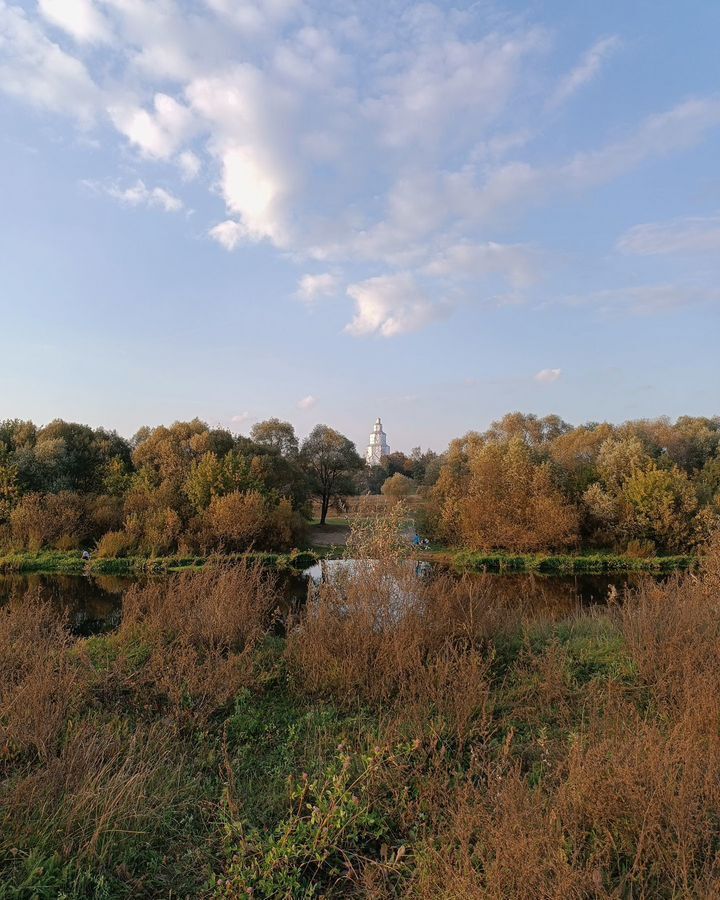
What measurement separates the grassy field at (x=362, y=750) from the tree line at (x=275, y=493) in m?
23.1

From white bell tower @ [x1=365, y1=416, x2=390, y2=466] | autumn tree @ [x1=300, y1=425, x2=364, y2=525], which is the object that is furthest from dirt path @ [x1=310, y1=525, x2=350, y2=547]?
white bell tower @ [x1=365, y1=416, x2=390, y2=466]

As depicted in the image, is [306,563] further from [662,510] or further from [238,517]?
[662,510]

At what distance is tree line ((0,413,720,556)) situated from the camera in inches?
1310

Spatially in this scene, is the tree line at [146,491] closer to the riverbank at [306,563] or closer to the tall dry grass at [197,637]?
the riverbank at [306,563]

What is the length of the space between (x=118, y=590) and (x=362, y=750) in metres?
21.7

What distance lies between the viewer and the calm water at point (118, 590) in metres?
18.0

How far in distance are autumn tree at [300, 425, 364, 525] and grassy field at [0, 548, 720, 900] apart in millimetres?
38134

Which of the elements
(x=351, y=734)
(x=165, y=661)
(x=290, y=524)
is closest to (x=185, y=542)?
(x=290, y=524)

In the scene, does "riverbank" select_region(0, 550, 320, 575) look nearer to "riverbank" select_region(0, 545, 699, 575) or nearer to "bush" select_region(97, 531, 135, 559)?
"riverbank" select_region(0, 545, 699, 575)

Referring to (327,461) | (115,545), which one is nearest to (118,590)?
(115,545)

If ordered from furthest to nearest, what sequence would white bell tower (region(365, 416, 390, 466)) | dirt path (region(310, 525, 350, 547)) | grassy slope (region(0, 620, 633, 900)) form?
white bell tower (region(365, 416, 390, 466))
dirt path (region(310, 525, 350, 547))
grassy slope (region(0, 620, 633, 900))

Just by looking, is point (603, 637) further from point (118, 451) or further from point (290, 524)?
point (118, 451)

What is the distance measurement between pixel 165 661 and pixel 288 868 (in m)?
4.04

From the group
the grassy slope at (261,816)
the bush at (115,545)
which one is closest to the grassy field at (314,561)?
the bush at (115,545)
